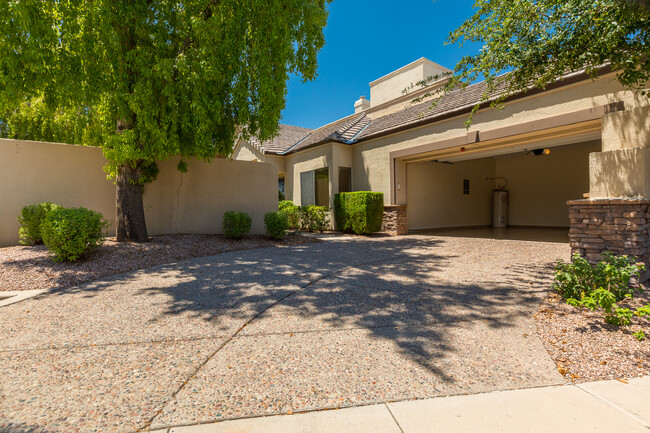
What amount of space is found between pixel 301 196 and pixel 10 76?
405 inches

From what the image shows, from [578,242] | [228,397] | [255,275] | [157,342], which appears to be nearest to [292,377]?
[228,397]

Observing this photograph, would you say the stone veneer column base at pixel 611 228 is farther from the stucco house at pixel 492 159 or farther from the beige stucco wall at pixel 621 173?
the beige stucco wall at pixel 621 173

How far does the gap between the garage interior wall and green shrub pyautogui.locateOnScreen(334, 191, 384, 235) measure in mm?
1982

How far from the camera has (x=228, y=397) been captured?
2.08m

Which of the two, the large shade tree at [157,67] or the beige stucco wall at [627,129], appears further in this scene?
the large shade tree at [157,67]

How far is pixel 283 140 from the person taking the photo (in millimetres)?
16906

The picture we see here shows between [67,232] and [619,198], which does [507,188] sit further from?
[67,232]

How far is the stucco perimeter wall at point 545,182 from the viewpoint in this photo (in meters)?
13.0

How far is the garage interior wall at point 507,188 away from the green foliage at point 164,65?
7.24 metres

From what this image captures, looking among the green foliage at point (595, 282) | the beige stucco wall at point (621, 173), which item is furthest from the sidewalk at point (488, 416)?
the beige stucco wall at point (621, 173)

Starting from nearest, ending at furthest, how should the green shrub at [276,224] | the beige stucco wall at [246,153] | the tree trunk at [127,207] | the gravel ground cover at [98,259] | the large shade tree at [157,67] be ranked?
the gravel ground cover at [98,259]
the large shade tree at [157,67]
the tree trunk at [127,207]
the green shrub at [276,224]
the beige stucco wall at [246,153]

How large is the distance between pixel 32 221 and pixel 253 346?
7.23m

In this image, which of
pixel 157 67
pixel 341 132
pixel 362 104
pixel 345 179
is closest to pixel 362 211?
pixel 345 179

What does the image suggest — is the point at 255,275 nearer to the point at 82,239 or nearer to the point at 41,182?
the point at 82,239
